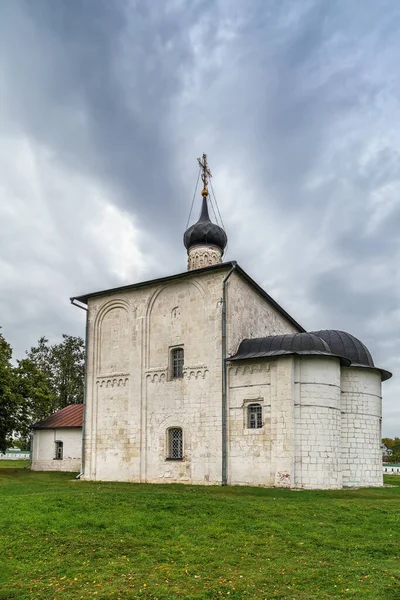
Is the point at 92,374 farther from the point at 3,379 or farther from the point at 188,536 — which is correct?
the point at 188,536

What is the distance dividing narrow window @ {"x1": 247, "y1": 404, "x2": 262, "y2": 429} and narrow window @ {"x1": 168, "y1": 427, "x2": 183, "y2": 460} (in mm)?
2868

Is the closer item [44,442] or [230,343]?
[230,343]

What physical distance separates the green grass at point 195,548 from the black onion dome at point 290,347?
5.47 metres

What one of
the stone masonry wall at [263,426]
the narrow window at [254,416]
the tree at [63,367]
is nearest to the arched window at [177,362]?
the stone masonry wall at [263,426]

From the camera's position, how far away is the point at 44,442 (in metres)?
25.6

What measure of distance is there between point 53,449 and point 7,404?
322 centimetres

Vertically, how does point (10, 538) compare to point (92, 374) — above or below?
below

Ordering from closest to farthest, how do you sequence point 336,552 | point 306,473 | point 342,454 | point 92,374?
1. point 336,552
2. point 306,473
3. point 342,454
4. point 92,374

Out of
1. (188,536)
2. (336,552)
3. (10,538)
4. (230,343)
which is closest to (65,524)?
(10,538)

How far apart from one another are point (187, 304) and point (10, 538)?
11964 mm

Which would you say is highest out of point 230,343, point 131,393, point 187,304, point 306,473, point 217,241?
point 217,241

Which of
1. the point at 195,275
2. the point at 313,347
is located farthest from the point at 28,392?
the point at 313,347

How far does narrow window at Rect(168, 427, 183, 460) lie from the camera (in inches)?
732

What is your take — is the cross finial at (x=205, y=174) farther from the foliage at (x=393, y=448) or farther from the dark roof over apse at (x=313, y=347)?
the foliage at (x=393, y=448)
